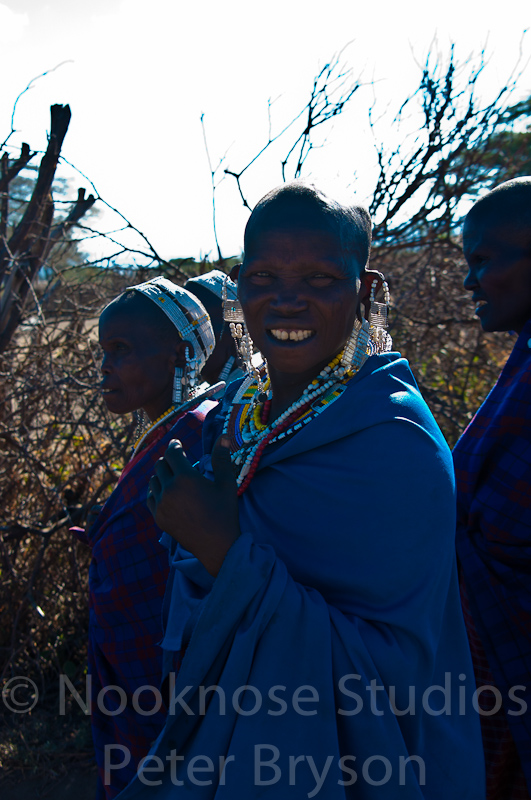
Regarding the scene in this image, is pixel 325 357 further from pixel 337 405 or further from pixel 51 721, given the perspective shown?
pixel 51 721

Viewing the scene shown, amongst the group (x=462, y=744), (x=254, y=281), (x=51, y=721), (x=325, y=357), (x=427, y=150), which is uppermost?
(x=427, y=150)

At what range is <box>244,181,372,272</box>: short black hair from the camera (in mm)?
1419

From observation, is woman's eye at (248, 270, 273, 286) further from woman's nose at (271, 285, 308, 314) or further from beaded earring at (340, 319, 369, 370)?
beaded earring at (340, 319, 369, 370)

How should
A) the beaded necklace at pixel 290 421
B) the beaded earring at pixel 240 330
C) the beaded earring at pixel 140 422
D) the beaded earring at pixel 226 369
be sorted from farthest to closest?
the beaded earring at pixel 226 369
the beaded earring at pixel 140 422
the beaded earring at pixel 240 330
the beaded necklace at pixel 290 421

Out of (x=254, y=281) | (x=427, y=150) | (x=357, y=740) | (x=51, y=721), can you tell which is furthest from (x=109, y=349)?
(x=427, y=150)

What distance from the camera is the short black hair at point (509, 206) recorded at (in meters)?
2.27

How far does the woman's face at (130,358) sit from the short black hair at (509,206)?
1299mm

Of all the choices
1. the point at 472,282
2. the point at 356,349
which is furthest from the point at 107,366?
the point at 472,282

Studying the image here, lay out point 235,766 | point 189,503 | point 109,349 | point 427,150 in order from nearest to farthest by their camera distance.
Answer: point 235,766
point 189,503
point 109,349
point 427,150

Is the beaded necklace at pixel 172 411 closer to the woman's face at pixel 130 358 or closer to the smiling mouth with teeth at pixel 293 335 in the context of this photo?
the woman's face at pixel 130 358

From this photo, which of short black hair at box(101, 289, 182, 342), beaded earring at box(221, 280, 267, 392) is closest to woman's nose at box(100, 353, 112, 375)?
short black hair at box(101, 289, 182, 342)

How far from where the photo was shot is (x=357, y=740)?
1.23 metres

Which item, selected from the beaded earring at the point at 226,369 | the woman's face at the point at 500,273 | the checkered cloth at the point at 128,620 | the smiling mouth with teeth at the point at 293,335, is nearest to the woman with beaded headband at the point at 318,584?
the smiling mouth with teeth at the point at 293,335

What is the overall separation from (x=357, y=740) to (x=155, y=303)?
1.77 meters
